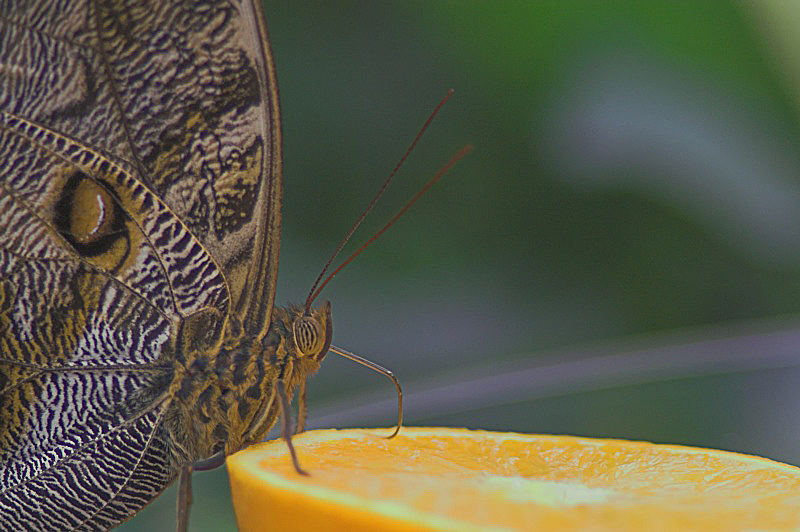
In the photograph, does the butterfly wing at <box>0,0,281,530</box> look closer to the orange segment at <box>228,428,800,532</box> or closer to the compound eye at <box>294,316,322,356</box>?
the compound eye at <box>294,316,322,356</box>

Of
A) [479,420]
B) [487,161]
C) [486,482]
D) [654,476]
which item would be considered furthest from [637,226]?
Result: [486,482]

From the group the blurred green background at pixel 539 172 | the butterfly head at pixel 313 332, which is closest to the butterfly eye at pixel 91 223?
the butterfly head at pixel 313 332

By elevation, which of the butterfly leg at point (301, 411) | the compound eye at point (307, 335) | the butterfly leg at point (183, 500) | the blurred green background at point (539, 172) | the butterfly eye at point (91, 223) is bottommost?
the butterfly leg at point (183, 500)

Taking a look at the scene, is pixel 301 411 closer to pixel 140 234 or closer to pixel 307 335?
pixel 307 335

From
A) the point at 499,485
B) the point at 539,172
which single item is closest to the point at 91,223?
the point at 499,485

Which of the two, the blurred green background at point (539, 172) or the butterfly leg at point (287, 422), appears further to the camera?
the blurred green background at point (539, 172)

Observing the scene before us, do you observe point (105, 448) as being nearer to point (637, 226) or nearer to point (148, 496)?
point (148, 496)

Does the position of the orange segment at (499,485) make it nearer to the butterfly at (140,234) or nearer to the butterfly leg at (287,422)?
the butterfly leg at (287,422)
